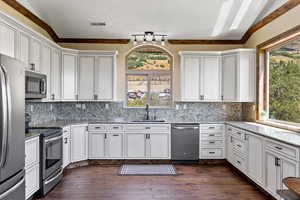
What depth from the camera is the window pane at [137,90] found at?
5.91 metres

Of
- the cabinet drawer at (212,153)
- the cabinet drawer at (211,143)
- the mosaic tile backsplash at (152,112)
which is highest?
the mosaic tile backsplash at (152,112)

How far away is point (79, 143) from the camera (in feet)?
16.5

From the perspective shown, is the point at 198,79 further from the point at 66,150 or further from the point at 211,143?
the point at 66,150

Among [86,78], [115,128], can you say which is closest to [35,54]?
[86,78]

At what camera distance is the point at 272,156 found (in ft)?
10.6

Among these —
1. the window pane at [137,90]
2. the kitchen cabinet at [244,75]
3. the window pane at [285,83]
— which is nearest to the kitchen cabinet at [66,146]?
Answer: the window pane at [137,90]

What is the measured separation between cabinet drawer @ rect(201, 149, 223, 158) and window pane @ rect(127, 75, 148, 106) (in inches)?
68.3

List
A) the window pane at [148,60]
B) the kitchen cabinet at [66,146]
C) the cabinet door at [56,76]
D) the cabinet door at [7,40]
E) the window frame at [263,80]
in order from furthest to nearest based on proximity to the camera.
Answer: the window pane at [148,60] < the window frame at [263,80] < the cabinet door at [56,76] < the kitchen cabinet at [66,146] < the cabinet door at [7,40]

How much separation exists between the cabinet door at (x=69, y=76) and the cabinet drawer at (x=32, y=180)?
2.03m

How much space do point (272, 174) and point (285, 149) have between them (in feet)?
1.70

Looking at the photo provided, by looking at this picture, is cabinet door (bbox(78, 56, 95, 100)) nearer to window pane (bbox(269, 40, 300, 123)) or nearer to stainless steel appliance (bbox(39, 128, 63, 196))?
stainless steel appliance (bbox(39, 128, 63, 196))

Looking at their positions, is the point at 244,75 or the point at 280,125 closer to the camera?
the point at 280,125

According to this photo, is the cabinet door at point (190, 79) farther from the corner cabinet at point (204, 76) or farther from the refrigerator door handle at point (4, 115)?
the refrigerator door handle at point (4, 115)

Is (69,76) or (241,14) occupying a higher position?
(241,14)
